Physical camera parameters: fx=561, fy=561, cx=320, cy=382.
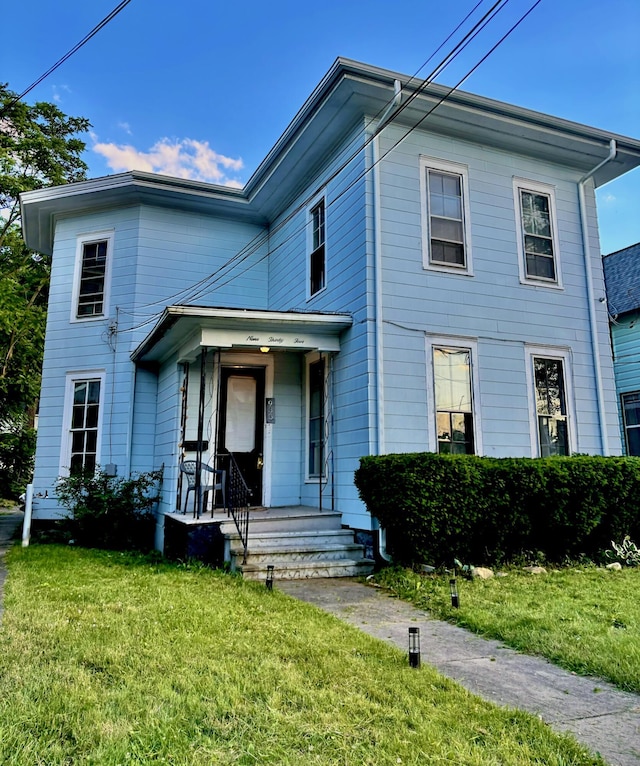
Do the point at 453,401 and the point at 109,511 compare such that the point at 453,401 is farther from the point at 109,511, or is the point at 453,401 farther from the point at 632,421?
the point at 632,421

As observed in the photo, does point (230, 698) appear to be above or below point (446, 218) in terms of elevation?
below

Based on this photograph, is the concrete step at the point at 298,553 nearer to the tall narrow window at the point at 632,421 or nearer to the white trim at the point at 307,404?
the white trim at the point at 307,404

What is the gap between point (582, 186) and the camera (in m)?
9.61

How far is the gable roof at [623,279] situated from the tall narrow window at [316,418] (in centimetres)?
807

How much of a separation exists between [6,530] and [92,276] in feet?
19.3

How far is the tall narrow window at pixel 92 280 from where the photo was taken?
11.1m

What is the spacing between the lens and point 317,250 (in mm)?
9281

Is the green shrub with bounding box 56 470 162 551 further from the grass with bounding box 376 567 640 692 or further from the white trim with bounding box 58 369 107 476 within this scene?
the grass with bounding box 376 567 640 692

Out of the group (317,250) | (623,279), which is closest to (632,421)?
(623,279)

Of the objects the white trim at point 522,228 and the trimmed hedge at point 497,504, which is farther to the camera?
the white trim at point 522,228

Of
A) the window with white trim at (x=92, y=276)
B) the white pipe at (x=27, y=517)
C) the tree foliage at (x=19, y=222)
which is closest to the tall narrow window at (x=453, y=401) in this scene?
the window with white trim at (x=92, y=276)

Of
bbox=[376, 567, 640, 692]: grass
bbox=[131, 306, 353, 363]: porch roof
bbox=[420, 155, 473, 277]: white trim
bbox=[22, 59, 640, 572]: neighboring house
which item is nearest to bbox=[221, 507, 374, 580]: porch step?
bbox=[22, 59, 640, 572]: neighboring house

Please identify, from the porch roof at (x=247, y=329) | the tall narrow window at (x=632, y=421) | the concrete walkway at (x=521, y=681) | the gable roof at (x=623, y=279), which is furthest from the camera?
the gable roof at (x=623, y=279)

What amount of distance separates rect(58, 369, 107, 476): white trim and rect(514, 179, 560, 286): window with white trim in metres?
7.90
